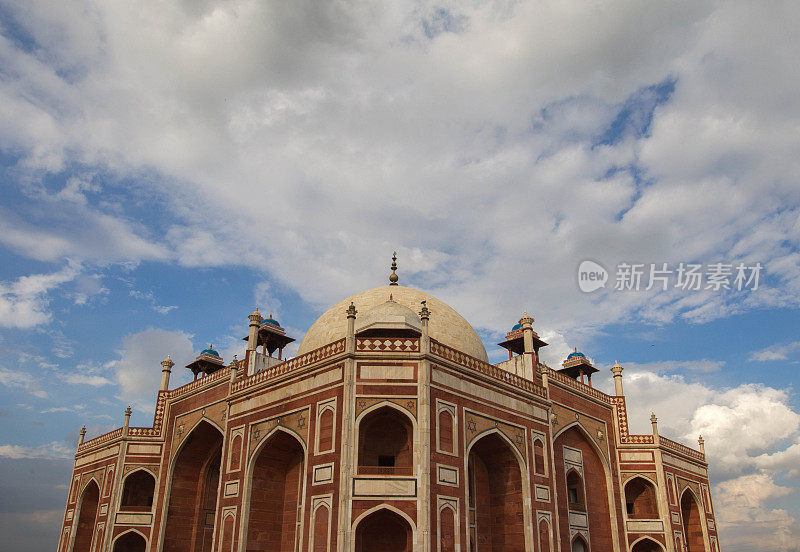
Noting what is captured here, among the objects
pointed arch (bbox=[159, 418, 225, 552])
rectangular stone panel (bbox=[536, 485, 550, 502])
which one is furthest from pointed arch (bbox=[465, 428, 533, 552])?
pointed arch (bbox=[159, 418, 225, 552])

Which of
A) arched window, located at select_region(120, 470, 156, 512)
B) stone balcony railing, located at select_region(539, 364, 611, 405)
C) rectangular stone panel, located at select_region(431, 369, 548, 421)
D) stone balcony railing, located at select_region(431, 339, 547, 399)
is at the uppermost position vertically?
stone balcony railing, located at select_region(539, 364, 611, 405)

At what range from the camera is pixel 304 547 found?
19.5m

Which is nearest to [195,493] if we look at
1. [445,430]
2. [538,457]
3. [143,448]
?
[143,448]

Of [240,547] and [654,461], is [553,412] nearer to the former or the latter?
[654,461]

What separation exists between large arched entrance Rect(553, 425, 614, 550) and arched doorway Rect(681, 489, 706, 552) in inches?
266

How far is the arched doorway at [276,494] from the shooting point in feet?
74.3

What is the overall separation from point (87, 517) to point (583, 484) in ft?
81.7

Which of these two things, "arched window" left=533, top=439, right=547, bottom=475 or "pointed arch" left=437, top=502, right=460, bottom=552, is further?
"arched window" left=533, top=439, right=547, bottom=475

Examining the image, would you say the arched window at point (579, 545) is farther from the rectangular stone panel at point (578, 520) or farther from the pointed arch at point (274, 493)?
the pointed arch at point (274, 493)

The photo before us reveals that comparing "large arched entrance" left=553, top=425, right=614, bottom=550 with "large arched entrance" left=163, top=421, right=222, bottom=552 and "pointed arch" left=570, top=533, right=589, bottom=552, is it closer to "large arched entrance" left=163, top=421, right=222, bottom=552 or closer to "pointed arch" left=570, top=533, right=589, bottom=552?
"pointed arch" left=570, top=533, right=589, bottom=552

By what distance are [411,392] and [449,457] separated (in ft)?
7.87

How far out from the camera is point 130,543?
29609 millimetres

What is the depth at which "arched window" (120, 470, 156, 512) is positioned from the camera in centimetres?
3064

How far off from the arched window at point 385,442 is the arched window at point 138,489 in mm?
14550
